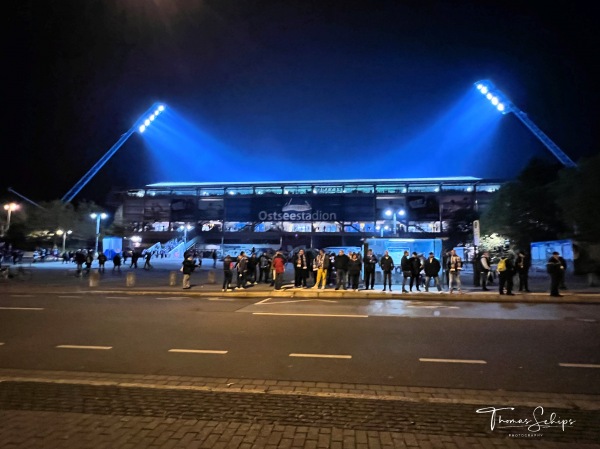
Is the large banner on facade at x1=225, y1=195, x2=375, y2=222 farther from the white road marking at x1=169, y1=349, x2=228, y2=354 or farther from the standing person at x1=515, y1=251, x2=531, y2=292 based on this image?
the white road marking at x1=169, y1=349, x2=228, y2=354

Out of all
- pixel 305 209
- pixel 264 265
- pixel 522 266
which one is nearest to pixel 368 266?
pixel 522 266

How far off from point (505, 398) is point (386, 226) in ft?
230

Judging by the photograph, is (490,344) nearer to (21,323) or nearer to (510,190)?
(21,323)

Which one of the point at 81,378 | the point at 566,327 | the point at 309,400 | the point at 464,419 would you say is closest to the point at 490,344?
the point at 566,327

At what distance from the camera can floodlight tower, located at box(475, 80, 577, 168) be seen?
58.6m

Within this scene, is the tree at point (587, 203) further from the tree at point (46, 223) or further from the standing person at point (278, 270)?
the tree at point (46, 223)

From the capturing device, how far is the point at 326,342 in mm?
8102

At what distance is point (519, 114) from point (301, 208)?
3954 centimetres

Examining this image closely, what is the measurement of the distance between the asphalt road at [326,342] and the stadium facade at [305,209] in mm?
60925

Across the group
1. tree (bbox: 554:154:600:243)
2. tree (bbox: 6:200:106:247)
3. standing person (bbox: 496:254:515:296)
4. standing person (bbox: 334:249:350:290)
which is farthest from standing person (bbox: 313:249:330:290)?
tree (bbox: 6:200:106:247)

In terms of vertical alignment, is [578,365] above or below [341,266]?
below

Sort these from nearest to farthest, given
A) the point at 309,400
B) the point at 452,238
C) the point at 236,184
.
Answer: the point at 309,400 < the point at 452,238 < the point at 236,184

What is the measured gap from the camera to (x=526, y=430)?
407cm

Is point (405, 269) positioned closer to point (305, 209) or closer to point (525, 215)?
point (525, 215)
